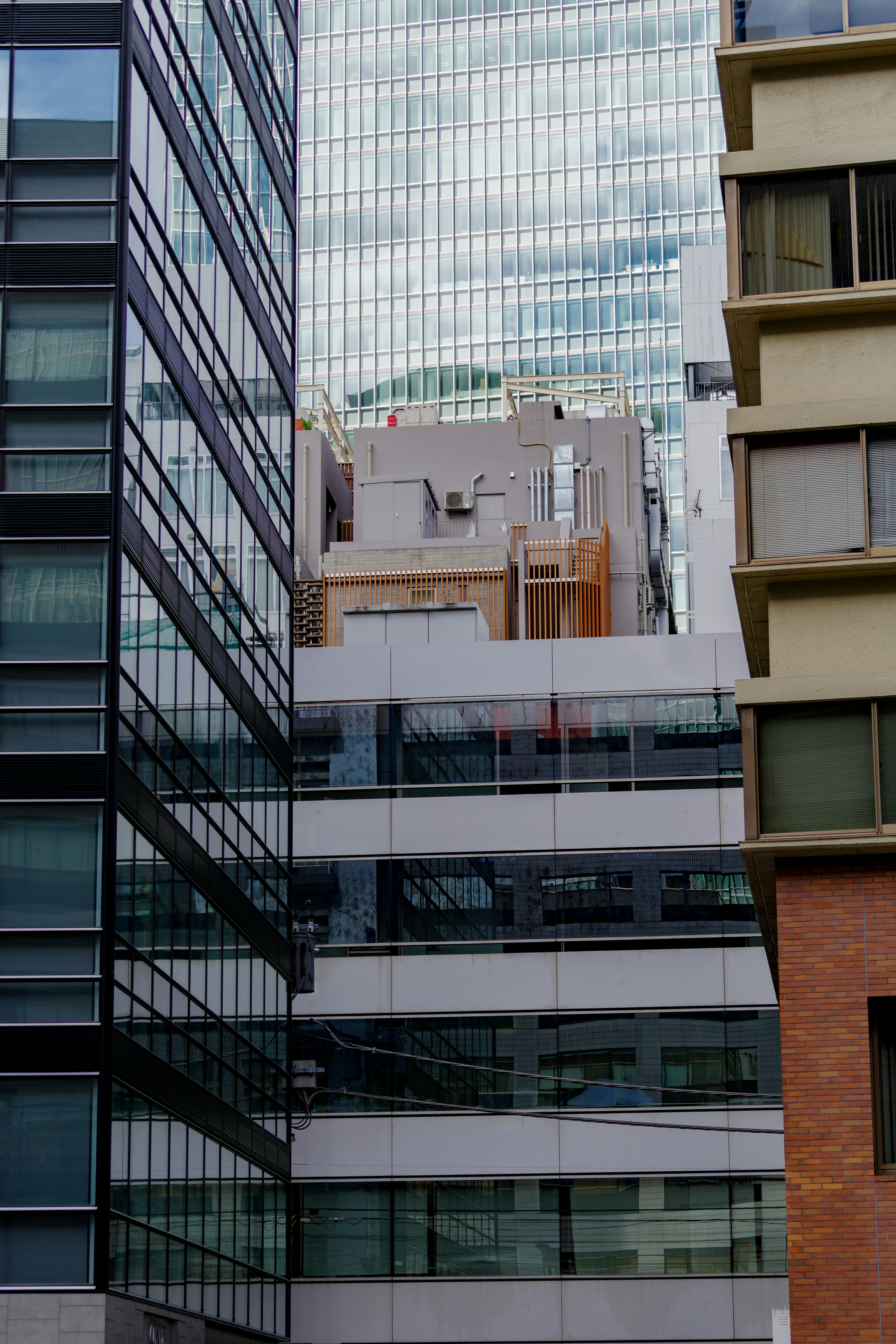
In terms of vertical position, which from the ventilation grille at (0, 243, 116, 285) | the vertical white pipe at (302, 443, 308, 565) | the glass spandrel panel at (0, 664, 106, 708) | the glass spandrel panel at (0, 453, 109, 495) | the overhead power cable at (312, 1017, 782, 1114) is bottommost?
the overhead power cable at (312, 1017, 782, 1114)

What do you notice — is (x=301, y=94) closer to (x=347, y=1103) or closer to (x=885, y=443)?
(x=347, y=1103)

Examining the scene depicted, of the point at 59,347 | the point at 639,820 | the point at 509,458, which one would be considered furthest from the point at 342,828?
the point at 509,458

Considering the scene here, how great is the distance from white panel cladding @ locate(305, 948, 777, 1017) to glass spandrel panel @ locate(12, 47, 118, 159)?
19879mm

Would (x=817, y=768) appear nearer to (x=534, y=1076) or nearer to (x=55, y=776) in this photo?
(x=55, y=776)

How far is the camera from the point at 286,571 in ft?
129

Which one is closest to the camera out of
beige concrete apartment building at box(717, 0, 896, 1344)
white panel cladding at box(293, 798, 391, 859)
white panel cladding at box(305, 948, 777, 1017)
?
beige concrete apartment building at box(717, 0, 896, 1344)

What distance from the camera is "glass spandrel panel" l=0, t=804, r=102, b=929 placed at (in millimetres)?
24875

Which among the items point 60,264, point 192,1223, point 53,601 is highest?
point 60,264

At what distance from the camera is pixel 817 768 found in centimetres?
2122

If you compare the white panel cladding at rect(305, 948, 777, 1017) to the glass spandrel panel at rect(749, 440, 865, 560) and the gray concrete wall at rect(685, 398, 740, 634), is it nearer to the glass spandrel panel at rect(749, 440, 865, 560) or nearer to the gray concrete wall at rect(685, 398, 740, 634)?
the gray concrete wall at rect(685, 398, 740, 634)

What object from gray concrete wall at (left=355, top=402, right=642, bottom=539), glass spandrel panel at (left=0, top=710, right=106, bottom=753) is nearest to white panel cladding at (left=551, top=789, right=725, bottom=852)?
gray concrete wall at (left=355, top=402, right=642, bottom=539)

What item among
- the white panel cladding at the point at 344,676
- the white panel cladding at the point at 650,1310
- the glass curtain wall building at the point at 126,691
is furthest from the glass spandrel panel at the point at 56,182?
the white panel cladding at the point at 650,1310

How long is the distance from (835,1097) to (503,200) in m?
138

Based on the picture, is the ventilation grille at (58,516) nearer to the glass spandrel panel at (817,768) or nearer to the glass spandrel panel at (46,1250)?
the glass spandrel panel at (46,1250)
